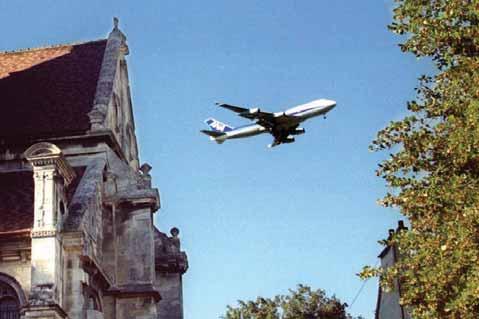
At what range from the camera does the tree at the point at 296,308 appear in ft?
163

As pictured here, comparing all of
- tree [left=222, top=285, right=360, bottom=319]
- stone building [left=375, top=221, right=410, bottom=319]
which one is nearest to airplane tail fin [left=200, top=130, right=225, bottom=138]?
stone building [left=375, top=221, right=410, bottom=319]

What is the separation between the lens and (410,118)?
17.9 m

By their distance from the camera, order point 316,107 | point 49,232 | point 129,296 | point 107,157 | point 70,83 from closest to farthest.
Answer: point 49,232 → point 316,107 → point 129,296 → point 107,157 → point 70,83

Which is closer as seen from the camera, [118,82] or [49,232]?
[49,232]

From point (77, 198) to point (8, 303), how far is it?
3612mm

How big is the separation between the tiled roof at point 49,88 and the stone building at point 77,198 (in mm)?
37

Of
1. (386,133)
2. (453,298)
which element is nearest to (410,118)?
(386,133)

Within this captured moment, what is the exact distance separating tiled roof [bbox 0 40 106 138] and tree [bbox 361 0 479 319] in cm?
1306

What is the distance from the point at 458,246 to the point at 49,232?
33.8 feet

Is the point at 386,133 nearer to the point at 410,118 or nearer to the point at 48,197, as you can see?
the point at 410,118

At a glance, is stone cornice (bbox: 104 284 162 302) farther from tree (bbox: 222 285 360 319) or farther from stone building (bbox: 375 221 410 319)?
tree (bbox: 222 285 360 319)

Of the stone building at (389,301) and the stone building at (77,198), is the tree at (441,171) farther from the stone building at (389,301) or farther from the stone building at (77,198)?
the stone building at (389,301)

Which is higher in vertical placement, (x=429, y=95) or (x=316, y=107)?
(x=316, y=107)

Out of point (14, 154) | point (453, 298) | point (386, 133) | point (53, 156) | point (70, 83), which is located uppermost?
point (70, 83)
